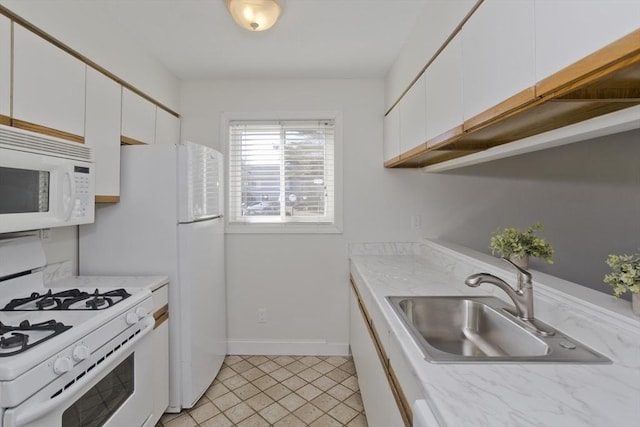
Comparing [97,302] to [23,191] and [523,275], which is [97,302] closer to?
[23,191]

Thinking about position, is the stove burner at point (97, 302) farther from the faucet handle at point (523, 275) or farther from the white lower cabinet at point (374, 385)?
the faucet handle at point (523, 275)

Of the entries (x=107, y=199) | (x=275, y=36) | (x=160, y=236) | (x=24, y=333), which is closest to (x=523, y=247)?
(x=275, y=36)

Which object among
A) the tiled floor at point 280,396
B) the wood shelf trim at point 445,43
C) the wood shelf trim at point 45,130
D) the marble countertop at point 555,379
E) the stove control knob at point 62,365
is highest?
the wood shelf trim at point 445,43

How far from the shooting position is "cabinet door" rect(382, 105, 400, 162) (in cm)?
221

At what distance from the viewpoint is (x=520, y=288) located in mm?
1227

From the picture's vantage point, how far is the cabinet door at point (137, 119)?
1969mm

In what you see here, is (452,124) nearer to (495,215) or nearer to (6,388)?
(495,215)

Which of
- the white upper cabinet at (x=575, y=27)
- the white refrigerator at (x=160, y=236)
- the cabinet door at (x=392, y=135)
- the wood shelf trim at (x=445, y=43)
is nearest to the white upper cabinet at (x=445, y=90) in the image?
the wood shelf trim at (x=445, y=43)

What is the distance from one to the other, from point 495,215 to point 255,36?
234cm

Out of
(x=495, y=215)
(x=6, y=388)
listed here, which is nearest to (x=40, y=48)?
(x=6, y=388)

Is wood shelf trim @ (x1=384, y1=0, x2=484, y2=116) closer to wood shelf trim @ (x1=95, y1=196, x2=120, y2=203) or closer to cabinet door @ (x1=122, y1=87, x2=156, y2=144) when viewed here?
cabinet door @ (x1=122, y1=87, x2=156, y2=144)

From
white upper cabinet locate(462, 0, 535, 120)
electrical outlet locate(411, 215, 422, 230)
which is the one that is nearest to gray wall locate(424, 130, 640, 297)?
electrical outlet locate(411, 215, 422, 230)

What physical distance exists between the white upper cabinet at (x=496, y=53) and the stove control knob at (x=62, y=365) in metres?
1.73

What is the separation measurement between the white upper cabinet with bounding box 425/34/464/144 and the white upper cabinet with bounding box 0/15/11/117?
1818 millimetres
